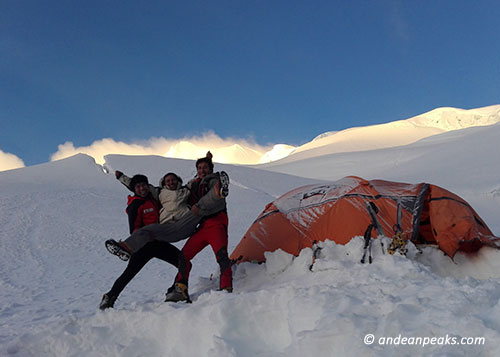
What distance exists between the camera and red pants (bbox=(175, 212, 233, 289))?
10.9 ft

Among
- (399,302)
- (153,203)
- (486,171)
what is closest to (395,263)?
(399,302)

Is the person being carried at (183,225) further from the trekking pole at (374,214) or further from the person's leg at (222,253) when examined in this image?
the trekking pole at (374,214)

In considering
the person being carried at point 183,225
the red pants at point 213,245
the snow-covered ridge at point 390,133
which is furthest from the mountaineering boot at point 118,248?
the snow-covered ridge at point 390,133

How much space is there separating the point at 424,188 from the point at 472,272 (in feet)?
2.89

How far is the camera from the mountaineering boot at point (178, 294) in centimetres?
312

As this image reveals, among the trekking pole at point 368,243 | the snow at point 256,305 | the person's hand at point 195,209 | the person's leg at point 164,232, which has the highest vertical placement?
the person's hand at point 195,209

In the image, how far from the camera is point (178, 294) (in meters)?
3.16

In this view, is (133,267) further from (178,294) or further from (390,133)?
(390,133)

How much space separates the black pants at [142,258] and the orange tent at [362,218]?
1.05m

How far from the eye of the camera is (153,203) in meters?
3.59

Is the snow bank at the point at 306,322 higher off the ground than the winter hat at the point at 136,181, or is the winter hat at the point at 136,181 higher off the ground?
the winter hat at the point at 136,181

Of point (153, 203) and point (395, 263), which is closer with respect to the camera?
point (395, 263)

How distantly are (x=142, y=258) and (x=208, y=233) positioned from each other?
640 millimetres

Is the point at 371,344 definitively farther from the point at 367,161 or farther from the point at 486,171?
the point at 367,161
